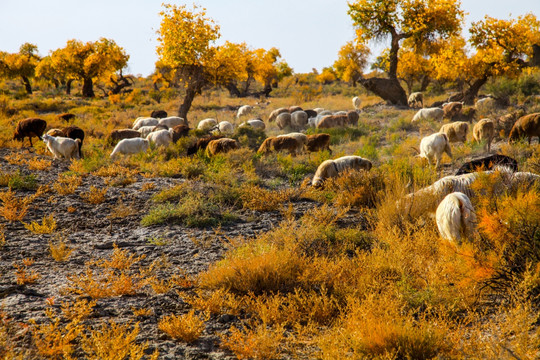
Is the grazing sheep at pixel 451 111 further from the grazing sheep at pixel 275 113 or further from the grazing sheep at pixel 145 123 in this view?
the grazing sheep at pixel 145 123

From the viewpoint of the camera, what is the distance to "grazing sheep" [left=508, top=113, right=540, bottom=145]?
37.2 feet

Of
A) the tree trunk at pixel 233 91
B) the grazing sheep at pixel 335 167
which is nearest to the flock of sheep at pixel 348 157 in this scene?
the grazing sheep at pixel 335 167

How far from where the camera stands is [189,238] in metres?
6.27

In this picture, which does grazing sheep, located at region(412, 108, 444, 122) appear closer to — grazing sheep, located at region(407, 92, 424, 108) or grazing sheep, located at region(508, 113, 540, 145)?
grazing sheep, located at region(508, 113, 540, 145)

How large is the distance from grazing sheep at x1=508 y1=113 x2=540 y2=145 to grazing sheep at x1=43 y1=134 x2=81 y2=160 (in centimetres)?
1369

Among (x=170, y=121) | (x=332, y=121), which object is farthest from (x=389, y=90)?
(x=170, y=121)

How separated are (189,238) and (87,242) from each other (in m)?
1.55

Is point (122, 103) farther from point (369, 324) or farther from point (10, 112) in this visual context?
point (369, 324)

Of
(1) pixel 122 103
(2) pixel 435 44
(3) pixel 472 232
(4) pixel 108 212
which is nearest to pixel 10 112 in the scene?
(1) pixel 122 103

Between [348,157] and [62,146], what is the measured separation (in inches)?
364

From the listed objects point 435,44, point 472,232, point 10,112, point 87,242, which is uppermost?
point 435,44

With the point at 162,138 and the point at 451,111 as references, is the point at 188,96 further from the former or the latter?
the point at 451,111

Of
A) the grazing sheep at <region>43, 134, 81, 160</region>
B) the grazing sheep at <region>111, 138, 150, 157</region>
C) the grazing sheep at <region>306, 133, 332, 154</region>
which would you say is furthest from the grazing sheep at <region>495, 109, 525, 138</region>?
the grazing sheep at <region>43, 134, 81, 160</region>

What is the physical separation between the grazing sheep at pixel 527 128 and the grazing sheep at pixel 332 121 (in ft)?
26.0
